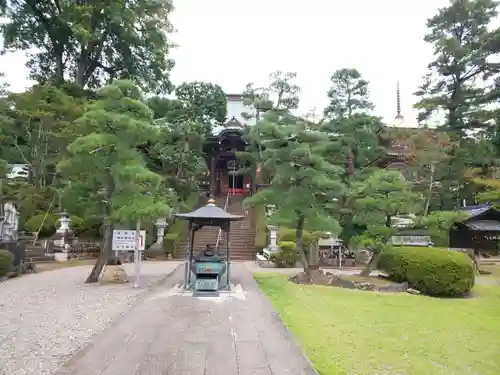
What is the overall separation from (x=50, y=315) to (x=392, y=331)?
5944 mm

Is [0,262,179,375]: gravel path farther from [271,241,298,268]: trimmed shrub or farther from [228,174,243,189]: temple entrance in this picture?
[228,174,243,189]: temple entrance

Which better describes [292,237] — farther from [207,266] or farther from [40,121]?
[40,121]

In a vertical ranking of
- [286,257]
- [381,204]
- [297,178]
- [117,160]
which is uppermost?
[117,160]

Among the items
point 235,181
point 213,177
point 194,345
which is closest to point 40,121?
point 213,177

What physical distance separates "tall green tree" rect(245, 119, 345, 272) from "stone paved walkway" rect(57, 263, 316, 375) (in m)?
4.81

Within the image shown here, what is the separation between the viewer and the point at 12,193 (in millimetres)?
18953

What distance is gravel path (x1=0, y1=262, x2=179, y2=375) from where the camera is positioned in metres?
4.38

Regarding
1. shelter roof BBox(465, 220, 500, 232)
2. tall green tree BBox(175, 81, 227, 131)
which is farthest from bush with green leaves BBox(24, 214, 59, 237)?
shelter roof BBox(465, 220, 500, 232)

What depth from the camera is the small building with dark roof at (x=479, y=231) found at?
17.5m

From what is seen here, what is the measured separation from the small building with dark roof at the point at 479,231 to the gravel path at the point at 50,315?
14970mm

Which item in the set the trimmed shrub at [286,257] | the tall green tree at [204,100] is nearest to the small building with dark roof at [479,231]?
the trimmed shrub at [286,257]

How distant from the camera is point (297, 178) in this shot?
11.5 m

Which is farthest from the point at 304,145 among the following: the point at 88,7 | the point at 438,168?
the point at 88,7

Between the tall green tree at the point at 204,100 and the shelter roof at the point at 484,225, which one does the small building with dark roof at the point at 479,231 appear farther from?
the tall green tree at the point at 204,100
